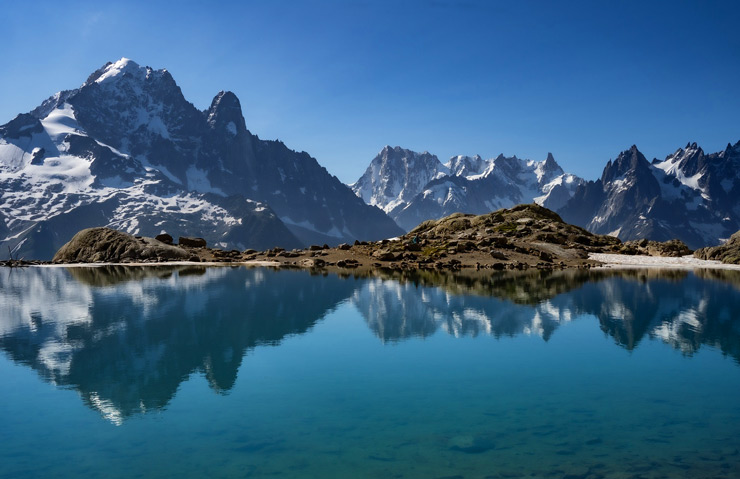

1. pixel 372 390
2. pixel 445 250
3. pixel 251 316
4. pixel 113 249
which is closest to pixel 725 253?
pixel 445 250

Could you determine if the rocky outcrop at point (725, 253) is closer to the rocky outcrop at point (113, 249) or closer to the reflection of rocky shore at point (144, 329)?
the reflection of rocky shore at point (144, 329)

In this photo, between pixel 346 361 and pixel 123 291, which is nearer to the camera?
pixel 346 361

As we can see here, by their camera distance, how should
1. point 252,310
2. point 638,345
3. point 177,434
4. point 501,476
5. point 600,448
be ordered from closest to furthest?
point 501,476, point 600,448, point 177,434, point 638,345, point 252,310

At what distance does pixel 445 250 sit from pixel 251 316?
2607 inches

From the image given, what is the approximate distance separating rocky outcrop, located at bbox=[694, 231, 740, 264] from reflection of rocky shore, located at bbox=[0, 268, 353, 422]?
267ft

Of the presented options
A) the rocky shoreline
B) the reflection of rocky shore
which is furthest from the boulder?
the reflection of rocky shore

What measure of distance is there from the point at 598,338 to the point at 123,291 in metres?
48.2

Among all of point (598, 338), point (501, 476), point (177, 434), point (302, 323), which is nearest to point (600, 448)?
point (501, 476)

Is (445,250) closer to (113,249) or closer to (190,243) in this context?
(190,243)

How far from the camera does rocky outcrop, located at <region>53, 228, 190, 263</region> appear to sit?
114 meters

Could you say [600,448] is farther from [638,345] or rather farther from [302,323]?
[302,323]

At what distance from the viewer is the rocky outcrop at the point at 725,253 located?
102 m

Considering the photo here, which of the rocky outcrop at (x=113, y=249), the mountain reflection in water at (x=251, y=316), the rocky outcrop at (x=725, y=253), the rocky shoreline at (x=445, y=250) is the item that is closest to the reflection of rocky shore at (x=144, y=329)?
the mountain reflection in water at (x=251, y=316)

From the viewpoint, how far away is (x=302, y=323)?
132 ft
